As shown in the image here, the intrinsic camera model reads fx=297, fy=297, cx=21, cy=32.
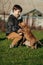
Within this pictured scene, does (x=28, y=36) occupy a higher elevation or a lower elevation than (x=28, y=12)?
higher

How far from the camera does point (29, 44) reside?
929 cm

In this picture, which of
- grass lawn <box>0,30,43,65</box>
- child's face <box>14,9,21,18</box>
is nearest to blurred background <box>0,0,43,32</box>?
child's face <box>14,9,21,18</box>

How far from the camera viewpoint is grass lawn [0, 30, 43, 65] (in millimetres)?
7379

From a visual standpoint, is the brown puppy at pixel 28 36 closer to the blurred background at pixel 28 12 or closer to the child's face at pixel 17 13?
the child's face at pixel 17 13

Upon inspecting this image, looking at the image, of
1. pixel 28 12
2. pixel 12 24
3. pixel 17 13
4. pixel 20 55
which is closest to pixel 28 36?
pixel 12 24

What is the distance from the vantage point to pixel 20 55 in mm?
8172

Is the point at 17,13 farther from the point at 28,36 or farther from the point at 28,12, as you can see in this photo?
the point at 28,12

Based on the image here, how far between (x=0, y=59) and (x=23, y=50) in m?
1.40

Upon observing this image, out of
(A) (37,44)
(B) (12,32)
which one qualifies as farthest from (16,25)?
(A) (37,44)

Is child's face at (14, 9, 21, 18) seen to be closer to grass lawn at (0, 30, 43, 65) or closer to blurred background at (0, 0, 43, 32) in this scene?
grass lawn at (0, 30, 43, 65)

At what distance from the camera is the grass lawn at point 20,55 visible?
738cm

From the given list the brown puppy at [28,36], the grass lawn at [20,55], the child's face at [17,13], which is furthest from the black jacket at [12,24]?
the grass lawn at [20,55]

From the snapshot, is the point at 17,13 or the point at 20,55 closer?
the point at 20,55

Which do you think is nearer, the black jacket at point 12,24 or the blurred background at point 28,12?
the black jacket at point 12,24
